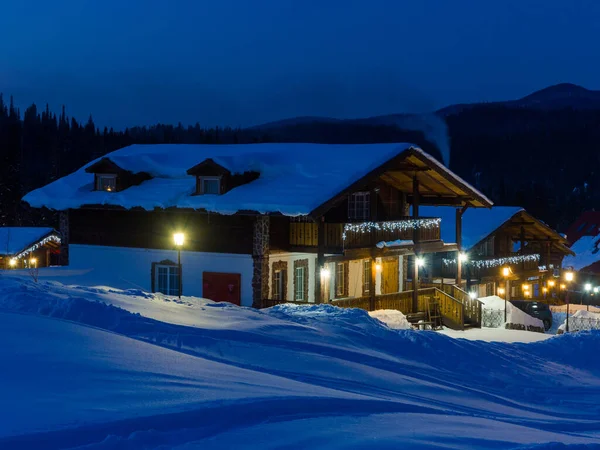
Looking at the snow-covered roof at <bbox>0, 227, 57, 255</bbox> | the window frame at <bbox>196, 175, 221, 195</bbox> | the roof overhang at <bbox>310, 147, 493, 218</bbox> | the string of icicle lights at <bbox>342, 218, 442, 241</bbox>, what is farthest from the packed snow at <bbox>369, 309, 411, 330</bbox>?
the snow-covered roof at <bbox>0, 227, 57, 255</bbox>

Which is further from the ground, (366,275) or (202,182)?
(202,182)

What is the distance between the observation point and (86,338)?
13180mm

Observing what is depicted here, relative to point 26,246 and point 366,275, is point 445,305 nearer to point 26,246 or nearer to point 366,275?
point 366,275

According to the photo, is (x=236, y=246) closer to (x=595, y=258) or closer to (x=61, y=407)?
(x=61, y=407)

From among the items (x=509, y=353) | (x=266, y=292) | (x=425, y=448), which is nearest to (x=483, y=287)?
(x=266, y=292)

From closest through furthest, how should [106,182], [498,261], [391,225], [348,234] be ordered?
[348,234] → [391,225] → [106,182] → [498,261]

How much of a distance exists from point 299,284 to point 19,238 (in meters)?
34.4

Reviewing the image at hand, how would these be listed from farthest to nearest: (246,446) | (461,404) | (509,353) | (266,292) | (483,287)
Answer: (483,287), (266,292), (509,353), (461,404), (246,446)

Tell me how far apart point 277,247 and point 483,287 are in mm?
21993

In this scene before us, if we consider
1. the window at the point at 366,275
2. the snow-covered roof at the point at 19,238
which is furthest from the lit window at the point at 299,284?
the snow-covered roof at the point at 19,238

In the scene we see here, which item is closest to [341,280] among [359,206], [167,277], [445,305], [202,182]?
[359,206]

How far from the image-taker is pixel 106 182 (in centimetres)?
3177

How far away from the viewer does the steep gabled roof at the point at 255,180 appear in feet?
91.8

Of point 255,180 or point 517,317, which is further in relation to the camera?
point 517,317
